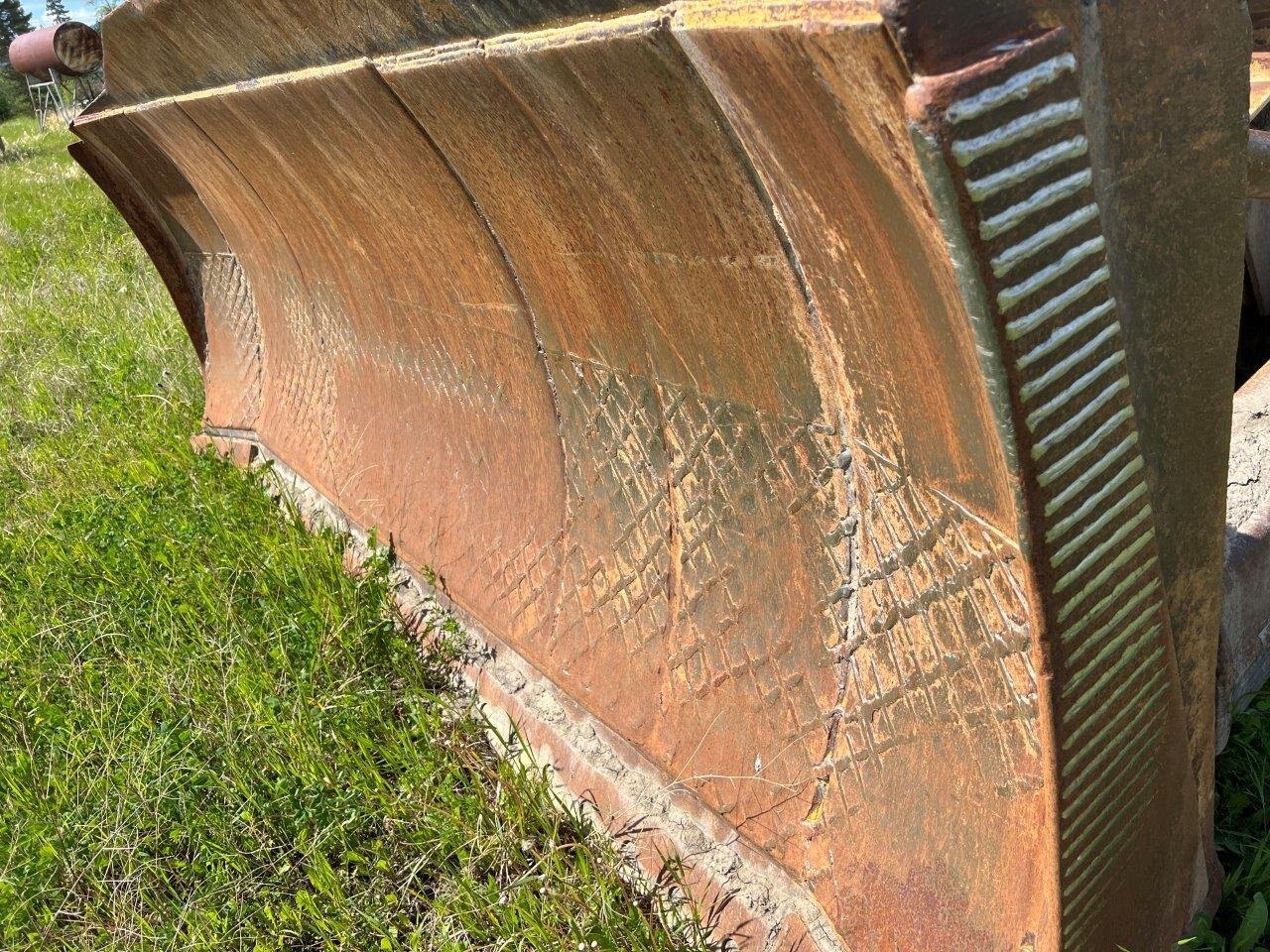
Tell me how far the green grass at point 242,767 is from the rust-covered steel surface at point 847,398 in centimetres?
19

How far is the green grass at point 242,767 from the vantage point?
1854 millimetres

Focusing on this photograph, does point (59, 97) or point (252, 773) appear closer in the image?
point (252, 773)

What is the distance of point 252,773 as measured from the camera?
221 cm

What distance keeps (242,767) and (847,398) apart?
1568 mm

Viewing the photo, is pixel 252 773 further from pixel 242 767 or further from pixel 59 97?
pixel 59 97

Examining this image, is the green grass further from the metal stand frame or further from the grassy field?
the metal stand frame

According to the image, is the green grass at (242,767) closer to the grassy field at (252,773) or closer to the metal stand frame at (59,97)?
the grassy field at (252,773)

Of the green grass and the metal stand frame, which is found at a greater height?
the metal stand frame

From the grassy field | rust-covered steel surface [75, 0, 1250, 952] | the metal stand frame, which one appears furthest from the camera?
the metal stand frame

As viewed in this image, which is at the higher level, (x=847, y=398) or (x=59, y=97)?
(x=59, y=97)

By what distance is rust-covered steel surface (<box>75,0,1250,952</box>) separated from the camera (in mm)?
898

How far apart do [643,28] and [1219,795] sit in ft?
5.14

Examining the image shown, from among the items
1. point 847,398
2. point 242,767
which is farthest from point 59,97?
point 847,398

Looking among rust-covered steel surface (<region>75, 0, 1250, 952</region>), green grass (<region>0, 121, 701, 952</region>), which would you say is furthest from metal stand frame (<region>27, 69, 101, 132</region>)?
rust-covered steel surface (<region>75, 0, 1250, 952</region>)
